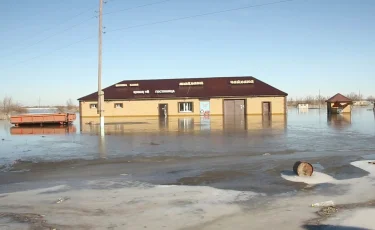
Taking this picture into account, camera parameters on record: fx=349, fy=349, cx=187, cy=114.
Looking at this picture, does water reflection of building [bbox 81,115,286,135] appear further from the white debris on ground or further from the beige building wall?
the white debris on ground

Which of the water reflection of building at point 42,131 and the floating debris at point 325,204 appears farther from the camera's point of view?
the water reflection of building at point 42,131

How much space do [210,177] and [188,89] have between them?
38.0 metres

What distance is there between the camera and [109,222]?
5.23 meters

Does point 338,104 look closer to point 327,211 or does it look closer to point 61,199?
point 327,211

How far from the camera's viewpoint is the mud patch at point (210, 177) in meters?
7.88

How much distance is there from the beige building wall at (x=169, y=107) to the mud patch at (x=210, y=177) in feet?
113

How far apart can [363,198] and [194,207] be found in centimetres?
310

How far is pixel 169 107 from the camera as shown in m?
43.9

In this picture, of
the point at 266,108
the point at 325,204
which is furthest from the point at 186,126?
the point at 325,204

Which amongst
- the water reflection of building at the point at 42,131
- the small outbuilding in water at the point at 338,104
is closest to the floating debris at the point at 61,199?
the water reflection of building at the point at 42,131

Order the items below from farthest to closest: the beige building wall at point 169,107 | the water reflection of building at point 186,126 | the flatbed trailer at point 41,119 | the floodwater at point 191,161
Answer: the beige building wall at point 169,107, the flatbed trailer at point 41,119, the water reflection of building at point 186,126, the floodwater at point 191,161

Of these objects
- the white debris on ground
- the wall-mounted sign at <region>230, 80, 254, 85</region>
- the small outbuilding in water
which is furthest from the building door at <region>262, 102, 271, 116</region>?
the white debris on ground

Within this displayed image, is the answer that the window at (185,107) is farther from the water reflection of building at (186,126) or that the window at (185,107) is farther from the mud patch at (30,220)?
the mud patch at (30,220)

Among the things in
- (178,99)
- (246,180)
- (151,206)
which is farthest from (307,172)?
(178,99)
